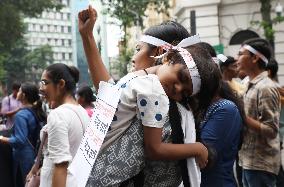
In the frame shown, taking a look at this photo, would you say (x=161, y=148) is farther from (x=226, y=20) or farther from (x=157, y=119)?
(x=226, y=20)

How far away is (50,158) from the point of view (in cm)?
340

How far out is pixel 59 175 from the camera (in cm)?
332

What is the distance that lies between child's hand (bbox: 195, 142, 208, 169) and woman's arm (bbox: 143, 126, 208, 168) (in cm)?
3

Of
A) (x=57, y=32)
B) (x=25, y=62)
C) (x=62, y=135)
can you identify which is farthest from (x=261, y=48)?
(x=57, y=32)

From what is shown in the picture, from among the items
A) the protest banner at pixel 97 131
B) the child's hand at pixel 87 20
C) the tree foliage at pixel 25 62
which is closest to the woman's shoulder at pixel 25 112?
the child's hand at pixel 87 20

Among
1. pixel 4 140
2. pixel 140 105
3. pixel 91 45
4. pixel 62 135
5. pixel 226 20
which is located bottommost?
pixel 4 140

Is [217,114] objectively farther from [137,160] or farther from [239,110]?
[137,160]

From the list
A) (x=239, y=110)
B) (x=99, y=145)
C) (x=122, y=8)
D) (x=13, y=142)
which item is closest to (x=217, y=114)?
(x=239, y=110)

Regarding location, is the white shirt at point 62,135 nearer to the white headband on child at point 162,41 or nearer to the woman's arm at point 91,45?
the woman's arm at point 91,45

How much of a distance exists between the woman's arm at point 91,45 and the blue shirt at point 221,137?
0.62m

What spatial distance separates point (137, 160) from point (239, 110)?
1176 mm

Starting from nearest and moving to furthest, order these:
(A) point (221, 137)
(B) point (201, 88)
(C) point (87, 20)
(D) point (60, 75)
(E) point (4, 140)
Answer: (B) point (201, 88), (C) point (87, 20), (A) point (221, 137), (D) point (60, 75), (E) point (4, 140)

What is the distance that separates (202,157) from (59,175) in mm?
1302

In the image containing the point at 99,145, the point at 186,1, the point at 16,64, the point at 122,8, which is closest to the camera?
the point at 99,145
